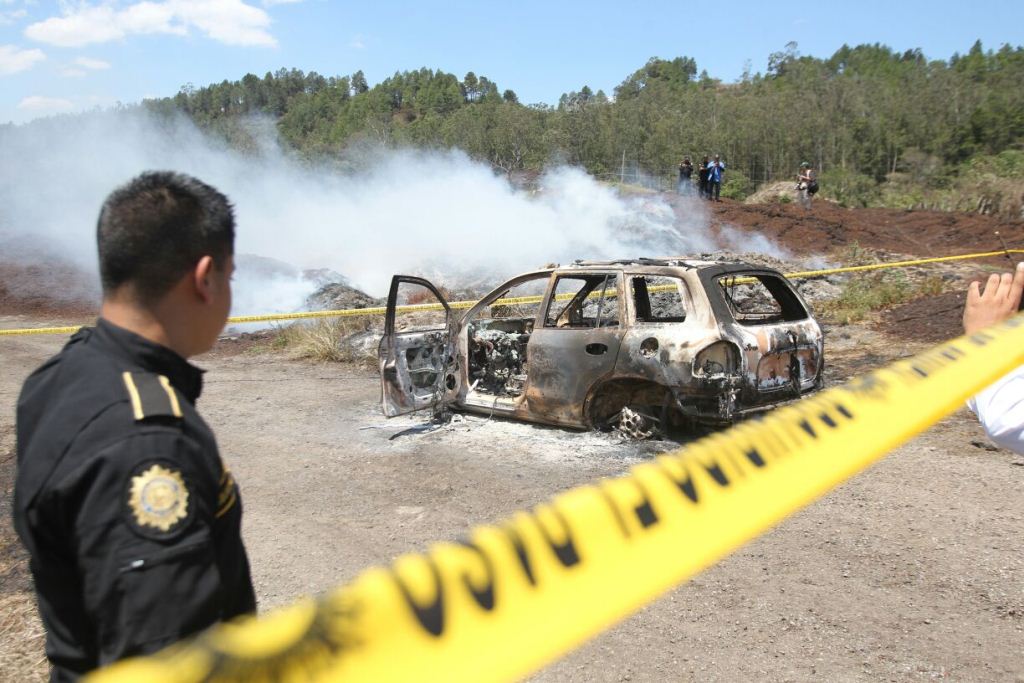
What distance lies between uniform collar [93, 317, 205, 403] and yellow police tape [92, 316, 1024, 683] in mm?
507

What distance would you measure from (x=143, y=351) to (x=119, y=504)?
31 cm

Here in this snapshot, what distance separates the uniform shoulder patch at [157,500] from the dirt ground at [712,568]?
250 cm

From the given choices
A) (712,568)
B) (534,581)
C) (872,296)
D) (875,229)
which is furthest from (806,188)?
(534,581)

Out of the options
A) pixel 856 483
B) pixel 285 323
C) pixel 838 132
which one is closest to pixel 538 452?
pixel 856 483

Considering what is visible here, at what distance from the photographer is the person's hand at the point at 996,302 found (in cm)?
178

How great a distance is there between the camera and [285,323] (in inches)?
542

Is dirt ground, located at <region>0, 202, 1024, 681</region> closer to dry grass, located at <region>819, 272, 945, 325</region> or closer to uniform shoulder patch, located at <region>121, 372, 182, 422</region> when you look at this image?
uniform shoulder patch, located at <region>121, 372, 182, 422</region>

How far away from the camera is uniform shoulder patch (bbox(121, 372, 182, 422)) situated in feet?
3.69

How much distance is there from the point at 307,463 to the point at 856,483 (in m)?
4.49

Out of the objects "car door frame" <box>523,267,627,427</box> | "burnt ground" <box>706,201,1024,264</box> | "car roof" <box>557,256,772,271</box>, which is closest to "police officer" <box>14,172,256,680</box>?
"car door frame" <box>523,267,627,427</box>

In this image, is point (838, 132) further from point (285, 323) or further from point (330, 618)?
point (330, 618)

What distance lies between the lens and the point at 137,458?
3.52ft

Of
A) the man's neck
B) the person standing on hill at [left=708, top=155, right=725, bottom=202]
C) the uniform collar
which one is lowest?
the uniform collar

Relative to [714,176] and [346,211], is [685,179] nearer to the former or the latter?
[714,176]
